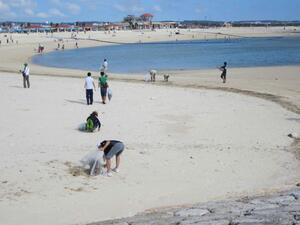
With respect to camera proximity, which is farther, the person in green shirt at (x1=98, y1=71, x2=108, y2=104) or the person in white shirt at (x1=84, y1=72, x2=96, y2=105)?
the person in green shirt at (x1=98, y1=71, x2=108, y2=104)

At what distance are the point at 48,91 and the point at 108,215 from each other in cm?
1569

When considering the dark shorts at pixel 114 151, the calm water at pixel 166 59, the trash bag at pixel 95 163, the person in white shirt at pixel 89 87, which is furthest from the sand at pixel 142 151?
the calm water at pixel 166 59

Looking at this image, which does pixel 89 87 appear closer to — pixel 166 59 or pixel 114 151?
pixel 114 151

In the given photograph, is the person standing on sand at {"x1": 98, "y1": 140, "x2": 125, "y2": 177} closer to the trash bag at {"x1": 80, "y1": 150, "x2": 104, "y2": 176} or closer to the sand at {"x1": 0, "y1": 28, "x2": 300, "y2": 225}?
the trash bag at {"x1": 80, "y1": 150, "x2": 104, "y2": 176}

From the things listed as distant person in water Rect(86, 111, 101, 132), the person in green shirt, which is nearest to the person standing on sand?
distant person in water Rect(86, 111, 101, 132)

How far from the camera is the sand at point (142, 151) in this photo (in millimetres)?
8742

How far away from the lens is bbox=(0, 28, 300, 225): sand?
874 centimetres

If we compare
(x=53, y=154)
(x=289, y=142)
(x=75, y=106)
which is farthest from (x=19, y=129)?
(x=289, y=142)

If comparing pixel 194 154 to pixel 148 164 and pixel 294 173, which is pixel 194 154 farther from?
pixel 294 173

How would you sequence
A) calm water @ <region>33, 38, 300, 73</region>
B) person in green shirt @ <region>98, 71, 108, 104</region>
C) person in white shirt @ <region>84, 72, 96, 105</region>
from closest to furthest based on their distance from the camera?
person in white shirt @ <region>84, 72, 96, 105</region>
person in green shirt @ <region>98, 71, 108, 104</region>
calm water @ <region>33, 38, 300, 73</region>

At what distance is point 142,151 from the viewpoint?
12.1 meters

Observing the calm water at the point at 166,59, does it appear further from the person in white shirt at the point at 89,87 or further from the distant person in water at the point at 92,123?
the distant person in water at the point at 92,123

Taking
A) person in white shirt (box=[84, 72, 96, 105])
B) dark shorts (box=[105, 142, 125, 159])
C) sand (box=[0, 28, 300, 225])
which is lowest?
sand (box=[0, 28, 300, 225])

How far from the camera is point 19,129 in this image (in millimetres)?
14203
